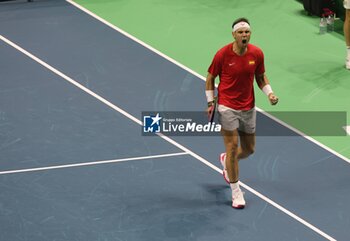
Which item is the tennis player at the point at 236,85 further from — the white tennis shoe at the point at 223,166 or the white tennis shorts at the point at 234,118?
the white tennis shoe at the point at 223,166

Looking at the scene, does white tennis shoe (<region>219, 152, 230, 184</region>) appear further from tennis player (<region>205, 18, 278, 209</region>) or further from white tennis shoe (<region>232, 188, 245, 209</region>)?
tennis player (<region>205, 18, 278, 209</region>)

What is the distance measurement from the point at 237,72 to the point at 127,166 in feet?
7.83

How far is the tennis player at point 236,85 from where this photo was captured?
40.1ft

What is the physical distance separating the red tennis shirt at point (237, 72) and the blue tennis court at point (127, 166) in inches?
55.4

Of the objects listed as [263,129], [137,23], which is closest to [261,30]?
[137,23]

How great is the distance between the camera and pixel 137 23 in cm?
→ 1856

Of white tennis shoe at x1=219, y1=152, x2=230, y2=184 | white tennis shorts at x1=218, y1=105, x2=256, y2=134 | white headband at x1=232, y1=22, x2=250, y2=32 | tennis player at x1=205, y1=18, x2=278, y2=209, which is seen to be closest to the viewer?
white headband at x1=232, y1=22, x2=250, y2=32

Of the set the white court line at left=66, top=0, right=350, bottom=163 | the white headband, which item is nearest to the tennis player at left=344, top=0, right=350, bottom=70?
the white court line at left=66, top=0, right=350, bottom=163

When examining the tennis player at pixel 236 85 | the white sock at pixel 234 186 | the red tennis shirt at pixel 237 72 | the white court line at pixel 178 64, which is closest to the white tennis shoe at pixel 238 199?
the white sock at pixel 234 186

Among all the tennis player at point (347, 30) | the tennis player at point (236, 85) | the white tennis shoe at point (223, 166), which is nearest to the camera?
the tennis player at point (236, 85)

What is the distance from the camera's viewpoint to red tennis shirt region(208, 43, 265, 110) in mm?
12234

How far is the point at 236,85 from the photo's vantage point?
485 inches

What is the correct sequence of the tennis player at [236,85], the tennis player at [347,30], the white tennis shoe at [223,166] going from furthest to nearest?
the tennis player at [347,30] < the white tennis shoe at [223,166] < the tennis player at [236,85]

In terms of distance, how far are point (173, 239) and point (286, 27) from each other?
748 cm
